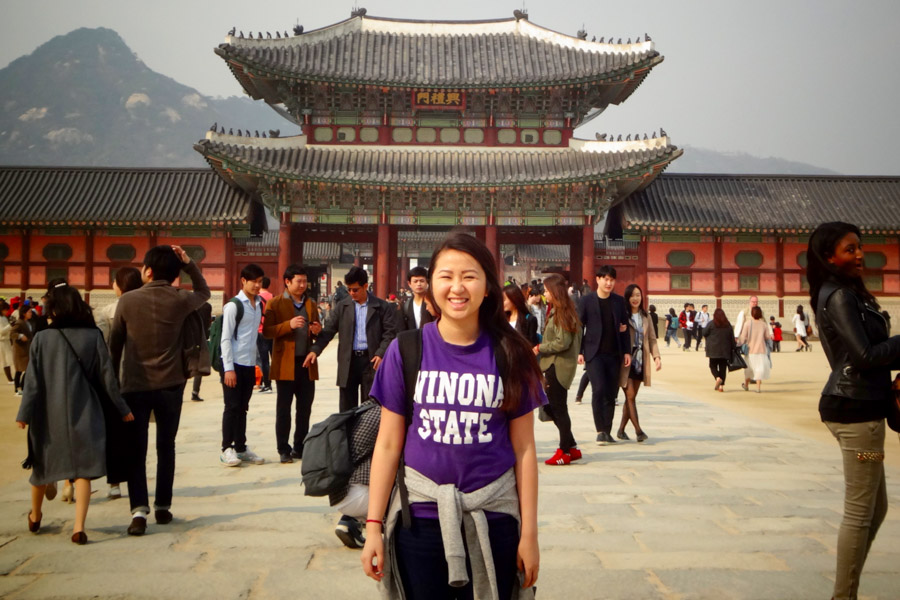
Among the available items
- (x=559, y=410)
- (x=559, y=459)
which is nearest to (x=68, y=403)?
(x=559, y=410)

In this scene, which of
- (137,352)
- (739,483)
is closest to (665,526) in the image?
(739,483)

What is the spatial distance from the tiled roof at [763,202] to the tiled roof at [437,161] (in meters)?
2.17

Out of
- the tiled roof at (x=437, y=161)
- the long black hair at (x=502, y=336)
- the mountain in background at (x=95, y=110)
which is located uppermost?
the mountain in background at (x=95, y=110)

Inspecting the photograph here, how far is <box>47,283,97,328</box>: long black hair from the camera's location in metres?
5.07

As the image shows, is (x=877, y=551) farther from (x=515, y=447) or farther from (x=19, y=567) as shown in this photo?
(x=19, y=567)

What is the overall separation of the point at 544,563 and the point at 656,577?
61cm

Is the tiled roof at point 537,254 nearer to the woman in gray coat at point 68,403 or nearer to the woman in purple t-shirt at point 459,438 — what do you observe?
the woman in gray coat at point 68,403

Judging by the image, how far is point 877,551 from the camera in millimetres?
4801

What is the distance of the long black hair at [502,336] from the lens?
2.61 m

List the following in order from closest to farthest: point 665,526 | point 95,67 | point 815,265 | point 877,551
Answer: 1. point 815,265
2. point 877,551
3. point 665,526
4. point 95,67

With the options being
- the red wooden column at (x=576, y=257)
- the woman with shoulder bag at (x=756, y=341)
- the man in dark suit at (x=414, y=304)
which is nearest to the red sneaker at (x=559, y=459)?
the man in dark suit at (x=414, y=304)

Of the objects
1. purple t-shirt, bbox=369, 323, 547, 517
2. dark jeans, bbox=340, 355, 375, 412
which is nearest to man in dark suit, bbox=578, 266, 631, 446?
dark jeans, bbox=340, 355, 375, 412

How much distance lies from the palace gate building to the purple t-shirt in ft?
72.5

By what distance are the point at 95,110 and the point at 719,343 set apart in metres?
120
